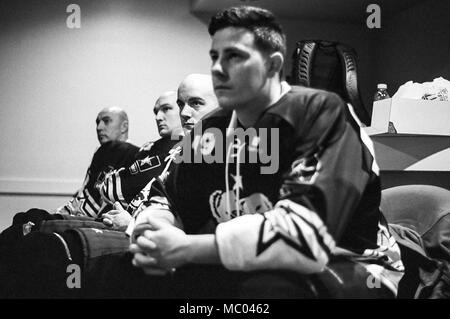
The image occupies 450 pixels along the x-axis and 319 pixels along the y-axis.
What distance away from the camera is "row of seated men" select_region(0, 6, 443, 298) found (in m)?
0.52

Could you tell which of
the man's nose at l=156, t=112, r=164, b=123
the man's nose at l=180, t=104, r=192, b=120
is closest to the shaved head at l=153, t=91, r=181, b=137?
the man's nose at l=156, t=112, r=164, b=123

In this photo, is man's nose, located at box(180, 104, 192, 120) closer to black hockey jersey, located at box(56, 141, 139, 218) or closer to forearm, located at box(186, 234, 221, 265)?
black hockey jersey, located at box(56, 141, 139, 218)

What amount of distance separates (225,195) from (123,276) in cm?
18

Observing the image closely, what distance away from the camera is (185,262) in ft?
1.77

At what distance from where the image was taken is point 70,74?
1.15 m

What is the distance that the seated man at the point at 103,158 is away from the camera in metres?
1.17

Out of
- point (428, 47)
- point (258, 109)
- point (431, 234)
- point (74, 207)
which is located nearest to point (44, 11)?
point (74, 207)

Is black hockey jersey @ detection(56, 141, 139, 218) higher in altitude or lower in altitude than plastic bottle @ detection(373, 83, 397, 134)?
lower

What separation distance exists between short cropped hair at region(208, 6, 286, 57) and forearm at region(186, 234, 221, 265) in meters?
0.23

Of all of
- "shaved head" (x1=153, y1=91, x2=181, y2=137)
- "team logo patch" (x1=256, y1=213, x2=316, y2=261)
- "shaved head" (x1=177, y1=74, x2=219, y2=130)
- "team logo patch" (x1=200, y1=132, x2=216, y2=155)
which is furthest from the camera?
"shaved head" (x1=153, y1=91, x2=181, y2=137)

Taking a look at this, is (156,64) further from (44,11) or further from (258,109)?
(258,109)

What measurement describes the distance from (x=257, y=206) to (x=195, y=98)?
482 millimetres

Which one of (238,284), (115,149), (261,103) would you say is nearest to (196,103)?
(115,149)

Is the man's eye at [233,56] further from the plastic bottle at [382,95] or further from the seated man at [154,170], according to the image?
the plastic bottle at [382,95]
